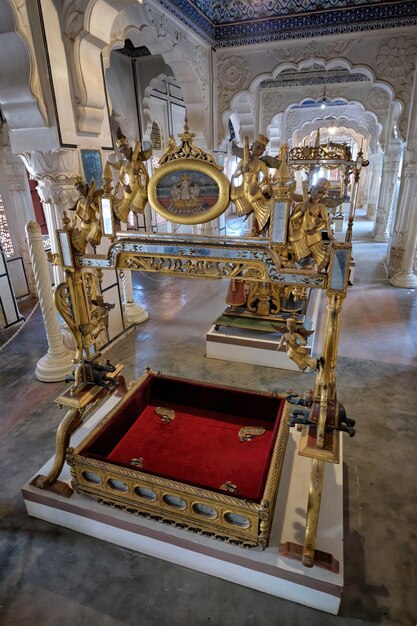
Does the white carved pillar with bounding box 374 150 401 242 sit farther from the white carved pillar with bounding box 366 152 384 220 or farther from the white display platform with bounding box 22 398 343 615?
the white display platform with bounding box 22 398 343 615

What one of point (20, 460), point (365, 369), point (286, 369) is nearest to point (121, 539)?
point (20, 460)

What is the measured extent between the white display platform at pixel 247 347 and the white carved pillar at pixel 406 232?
3.76 m

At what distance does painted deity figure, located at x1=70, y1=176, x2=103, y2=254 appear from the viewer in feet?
7.00

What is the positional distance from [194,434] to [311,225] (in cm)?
177

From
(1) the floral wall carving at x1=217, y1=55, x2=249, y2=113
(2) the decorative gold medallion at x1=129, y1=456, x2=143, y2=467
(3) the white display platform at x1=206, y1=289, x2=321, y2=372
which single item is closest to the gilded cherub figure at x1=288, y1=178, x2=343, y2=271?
(2) the decorative gold medallion at x1=129, y1=456, x2=143, y2=467

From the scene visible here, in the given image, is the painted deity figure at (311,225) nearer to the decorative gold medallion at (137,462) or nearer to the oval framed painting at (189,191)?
the oval framed painting at (189,191)

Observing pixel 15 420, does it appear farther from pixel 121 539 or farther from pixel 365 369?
pixel 365 369

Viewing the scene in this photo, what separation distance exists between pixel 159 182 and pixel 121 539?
2097 mm

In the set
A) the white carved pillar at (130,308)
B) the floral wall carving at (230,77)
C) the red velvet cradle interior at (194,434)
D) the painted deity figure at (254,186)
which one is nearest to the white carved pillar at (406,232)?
the floral wall carving at (230,77)

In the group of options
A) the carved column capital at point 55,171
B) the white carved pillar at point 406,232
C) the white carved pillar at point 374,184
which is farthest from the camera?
the white carved pillar at point 374,184

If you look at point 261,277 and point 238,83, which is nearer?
point 261,277

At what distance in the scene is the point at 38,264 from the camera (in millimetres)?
4023

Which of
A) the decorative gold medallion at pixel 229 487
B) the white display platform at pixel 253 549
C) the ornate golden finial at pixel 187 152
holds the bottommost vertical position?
the white display platform at pixel 253 549

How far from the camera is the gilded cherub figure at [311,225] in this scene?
174 centimetres
